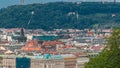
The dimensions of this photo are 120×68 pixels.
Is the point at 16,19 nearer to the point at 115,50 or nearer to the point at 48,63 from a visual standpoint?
→ the point at 48,63

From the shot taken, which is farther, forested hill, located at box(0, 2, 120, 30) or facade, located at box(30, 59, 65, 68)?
forested hill, located at box(0, 2, 120, 30)

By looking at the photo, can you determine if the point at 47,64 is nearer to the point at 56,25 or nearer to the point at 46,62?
the point at 46,62

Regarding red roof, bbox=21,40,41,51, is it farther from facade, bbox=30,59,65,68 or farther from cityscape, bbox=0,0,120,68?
facade, bbox=30,59,65,68

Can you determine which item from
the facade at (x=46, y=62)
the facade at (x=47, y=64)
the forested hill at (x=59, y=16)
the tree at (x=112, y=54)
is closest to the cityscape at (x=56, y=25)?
the forested hill at (x=59, y=16)

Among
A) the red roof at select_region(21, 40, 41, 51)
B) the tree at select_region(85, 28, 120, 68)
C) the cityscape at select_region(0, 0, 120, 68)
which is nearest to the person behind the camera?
the tree at select_region(85, 28, 120, 68)

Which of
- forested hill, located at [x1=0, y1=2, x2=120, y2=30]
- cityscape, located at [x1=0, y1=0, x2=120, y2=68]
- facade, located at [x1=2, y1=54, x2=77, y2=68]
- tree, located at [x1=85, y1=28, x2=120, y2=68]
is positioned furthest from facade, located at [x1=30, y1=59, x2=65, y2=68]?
forested hill, located at [x1=0, y1=2, x2=120, y2=30]

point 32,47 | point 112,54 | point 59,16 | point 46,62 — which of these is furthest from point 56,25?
point 112,54

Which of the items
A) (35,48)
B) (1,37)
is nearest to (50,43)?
(35,48)

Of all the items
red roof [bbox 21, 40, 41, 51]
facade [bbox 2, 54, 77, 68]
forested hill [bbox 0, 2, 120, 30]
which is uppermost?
facade [bbox 2, 54, 77, 68]

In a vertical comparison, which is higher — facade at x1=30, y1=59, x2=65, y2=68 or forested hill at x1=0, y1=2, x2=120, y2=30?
facade at x1=30, y1=59, x2=65, y2=68

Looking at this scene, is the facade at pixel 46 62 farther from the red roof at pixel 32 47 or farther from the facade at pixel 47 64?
the red roof at pixel 32 47
